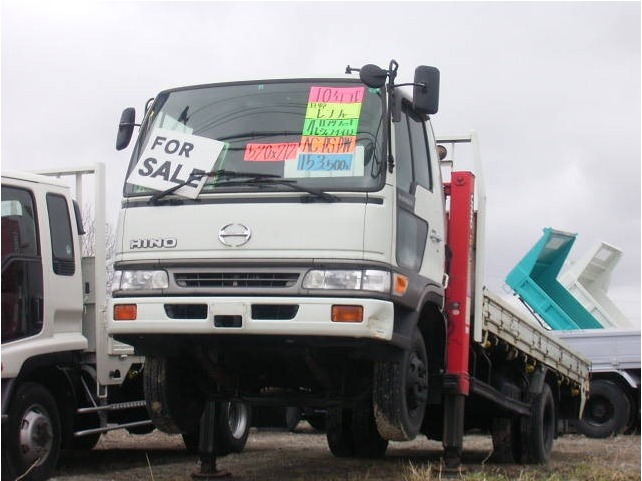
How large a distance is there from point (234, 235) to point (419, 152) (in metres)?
1.69

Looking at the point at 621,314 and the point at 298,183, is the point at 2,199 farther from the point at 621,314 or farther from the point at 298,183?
the point at 621,314

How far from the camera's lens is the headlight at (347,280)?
6004mm

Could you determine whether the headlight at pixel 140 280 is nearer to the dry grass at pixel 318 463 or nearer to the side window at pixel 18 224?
the side window at pixel 18 224

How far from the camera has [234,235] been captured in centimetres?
624

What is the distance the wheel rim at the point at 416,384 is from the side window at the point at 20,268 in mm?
2972

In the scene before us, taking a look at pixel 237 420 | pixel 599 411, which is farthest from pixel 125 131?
pixel 599 411

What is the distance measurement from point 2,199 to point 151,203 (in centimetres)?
173

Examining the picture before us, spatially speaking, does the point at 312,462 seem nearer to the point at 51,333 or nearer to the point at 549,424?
the point at 549,424

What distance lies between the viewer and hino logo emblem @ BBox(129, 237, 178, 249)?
6.35 m

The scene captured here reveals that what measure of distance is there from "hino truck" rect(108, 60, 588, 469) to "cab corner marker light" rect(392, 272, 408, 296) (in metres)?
0.01

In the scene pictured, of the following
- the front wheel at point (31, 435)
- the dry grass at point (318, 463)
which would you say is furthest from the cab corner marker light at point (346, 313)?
the front wheel at point (31, 435)

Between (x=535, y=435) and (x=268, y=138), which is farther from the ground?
(x=268, y=138)

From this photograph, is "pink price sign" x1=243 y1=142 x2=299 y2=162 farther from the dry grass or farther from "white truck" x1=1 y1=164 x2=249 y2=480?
the dry grass

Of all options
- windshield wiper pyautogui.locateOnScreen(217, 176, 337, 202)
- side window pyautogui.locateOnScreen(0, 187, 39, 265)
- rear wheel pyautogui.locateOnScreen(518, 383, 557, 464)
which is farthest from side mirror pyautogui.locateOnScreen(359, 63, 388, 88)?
rear wheel pyautogui.locateOnScreen(518, 383, 557, 464)
